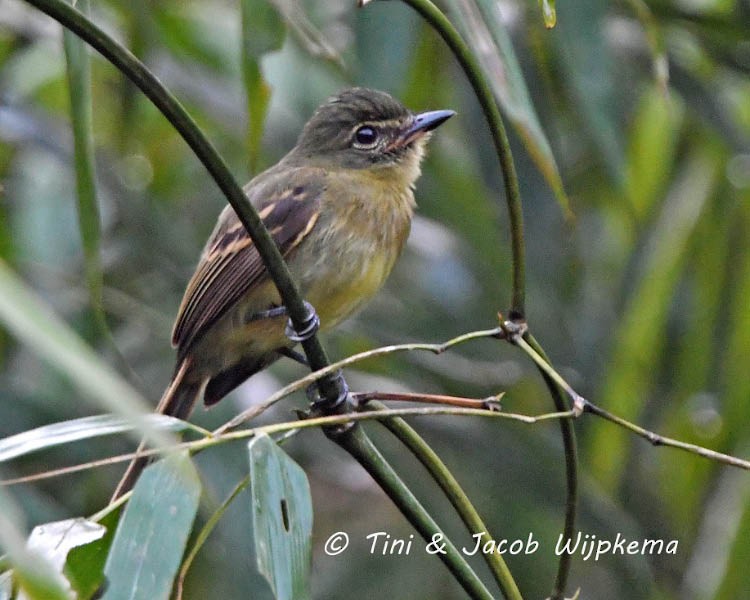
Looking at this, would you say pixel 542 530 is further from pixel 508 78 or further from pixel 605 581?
pixel 508 78

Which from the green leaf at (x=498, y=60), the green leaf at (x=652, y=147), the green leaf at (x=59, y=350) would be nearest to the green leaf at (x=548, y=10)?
the green leaf at (x=498, y=60)

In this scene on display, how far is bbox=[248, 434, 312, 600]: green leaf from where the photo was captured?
4.92 ft

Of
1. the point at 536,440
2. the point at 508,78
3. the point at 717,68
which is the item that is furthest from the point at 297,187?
the point at 717,68

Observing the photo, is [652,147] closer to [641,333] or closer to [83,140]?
[641,333]

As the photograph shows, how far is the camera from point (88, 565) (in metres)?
1.60

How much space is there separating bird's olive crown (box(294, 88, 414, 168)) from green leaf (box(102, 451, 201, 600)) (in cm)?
178

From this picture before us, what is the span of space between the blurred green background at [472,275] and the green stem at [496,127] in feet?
4.93

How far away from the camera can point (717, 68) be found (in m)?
3.97

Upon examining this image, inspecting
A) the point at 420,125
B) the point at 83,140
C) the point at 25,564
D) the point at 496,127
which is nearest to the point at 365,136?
the point at 420,125

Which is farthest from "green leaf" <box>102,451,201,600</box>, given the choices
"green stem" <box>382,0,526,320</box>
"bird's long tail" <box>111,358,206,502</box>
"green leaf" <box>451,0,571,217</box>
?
"bird's long tail" <box>111,358,206,502</box>

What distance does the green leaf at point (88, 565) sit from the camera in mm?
1591

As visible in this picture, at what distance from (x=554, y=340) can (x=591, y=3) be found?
3.74 ft

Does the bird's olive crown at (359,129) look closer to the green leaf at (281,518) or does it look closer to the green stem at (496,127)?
the green stem at (496,127)

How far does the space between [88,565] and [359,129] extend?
1851mm
